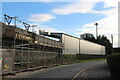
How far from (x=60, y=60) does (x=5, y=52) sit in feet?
63.5

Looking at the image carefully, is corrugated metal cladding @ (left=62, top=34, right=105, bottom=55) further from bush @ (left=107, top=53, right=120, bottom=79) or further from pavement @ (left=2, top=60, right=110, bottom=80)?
bush @ (left=107, top=53, right=120, bottom=79)

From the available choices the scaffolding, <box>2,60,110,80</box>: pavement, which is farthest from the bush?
the scaffolding

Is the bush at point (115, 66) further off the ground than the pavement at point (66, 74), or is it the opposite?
the bush at point (115, 66)

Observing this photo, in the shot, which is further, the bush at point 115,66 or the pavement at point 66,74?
the pavement at point 66,74

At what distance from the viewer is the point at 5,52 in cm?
1559

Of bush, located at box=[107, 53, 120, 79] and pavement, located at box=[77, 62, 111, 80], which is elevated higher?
bush, located at box=[107, 53, 120, 79]

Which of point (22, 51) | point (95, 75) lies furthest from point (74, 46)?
point (95, 75)

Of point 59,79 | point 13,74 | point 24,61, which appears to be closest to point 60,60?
point 24,61

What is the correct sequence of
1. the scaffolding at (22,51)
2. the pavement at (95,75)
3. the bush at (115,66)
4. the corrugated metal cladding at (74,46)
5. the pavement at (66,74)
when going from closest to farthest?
the bush at (115,66) → the pavement at (66,74) → the pavement at (95,75) → the scaffolding at (22,51) → the corrugated metal cladding at (74,46)

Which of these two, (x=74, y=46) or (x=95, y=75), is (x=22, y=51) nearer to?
(x=95, y=75)

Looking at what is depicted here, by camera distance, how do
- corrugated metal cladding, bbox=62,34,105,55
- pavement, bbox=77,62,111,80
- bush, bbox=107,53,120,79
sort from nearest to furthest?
bush, bbox=107,53,120,79, pavement, bbox=77,62,111,80, corrugated metal cladding, bbox=62,34,105,55

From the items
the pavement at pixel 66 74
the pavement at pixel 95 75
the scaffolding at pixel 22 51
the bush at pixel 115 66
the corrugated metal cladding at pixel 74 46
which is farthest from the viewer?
the corrugated metal cladding at pixel 74 46

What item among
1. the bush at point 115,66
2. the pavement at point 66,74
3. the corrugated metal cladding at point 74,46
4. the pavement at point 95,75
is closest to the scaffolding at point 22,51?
the pavement at point 66,74

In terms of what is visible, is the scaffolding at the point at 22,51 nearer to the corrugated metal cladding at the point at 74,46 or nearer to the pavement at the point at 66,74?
the pavement at the point at 66,74
